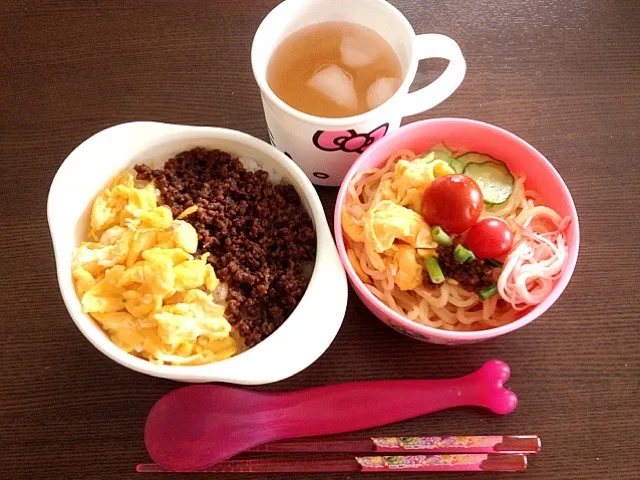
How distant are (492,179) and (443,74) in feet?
0.92

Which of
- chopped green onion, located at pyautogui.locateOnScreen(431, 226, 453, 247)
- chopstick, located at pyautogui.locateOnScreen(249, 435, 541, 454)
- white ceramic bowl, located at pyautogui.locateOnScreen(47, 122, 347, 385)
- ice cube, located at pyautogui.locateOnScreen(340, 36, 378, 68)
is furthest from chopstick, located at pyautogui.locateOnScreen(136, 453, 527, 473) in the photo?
ice cube, located at pyautogui.locateOnScreen(340, 36, 378, 68)

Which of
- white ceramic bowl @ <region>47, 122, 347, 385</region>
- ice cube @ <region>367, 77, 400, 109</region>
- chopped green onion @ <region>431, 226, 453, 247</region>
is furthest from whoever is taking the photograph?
ice cube @ <region>367, 77, 400, 109</region>

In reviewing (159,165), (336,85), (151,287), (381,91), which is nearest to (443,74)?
(381,91)

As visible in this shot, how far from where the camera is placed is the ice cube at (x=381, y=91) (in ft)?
4.74

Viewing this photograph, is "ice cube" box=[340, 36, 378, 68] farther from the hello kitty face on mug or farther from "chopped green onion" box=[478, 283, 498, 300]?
"chopped green onion" box=[478, 283, 498, 300]

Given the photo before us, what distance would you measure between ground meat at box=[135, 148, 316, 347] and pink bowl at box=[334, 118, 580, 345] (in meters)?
0.12

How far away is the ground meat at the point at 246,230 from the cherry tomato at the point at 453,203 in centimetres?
29

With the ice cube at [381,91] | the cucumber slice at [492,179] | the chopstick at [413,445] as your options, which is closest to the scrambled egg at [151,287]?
the chopstick at [413,445]

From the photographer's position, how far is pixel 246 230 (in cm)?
142

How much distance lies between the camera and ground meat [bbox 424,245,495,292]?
133 cm

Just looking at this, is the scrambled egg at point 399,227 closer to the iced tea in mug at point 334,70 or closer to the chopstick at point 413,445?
the iced tea in mug at point 334,70

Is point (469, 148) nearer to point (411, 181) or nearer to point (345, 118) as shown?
point (411, 181)

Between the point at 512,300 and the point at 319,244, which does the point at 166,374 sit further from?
the point at 512,300

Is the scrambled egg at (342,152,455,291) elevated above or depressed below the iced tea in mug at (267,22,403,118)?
below
